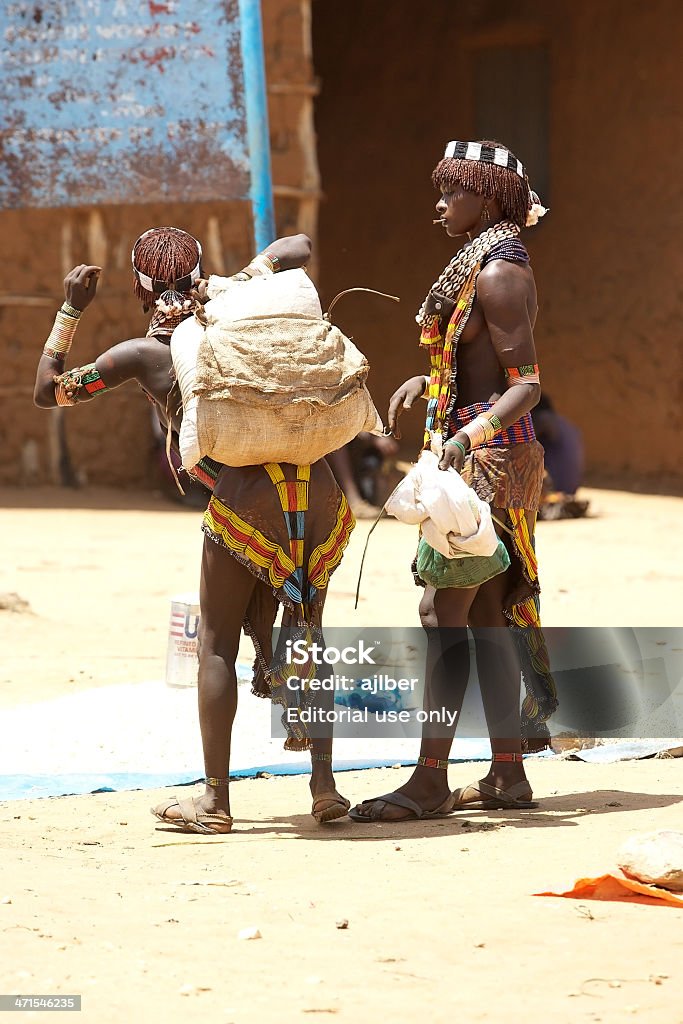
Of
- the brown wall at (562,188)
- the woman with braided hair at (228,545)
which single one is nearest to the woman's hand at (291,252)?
the woman with braided hair at (228,545)

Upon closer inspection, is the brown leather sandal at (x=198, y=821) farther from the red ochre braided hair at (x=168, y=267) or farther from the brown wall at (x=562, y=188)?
the brown wall at (x=562, y=188)

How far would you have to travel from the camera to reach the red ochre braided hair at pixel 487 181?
13.6ft

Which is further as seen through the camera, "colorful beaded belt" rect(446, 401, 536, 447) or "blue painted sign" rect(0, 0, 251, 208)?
"blue painted sign" rect(0, 0, 251, 208)

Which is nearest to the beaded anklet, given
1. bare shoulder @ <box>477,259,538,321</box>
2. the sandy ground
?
the sandy ground

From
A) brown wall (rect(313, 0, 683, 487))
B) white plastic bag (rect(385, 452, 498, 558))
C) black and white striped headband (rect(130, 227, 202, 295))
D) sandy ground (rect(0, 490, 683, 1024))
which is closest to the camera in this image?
sandy ground (rect(0, 490, 683, 1024))

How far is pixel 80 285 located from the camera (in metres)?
4.26

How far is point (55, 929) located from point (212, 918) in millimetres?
312

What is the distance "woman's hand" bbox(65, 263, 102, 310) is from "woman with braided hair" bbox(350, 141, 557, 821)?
2.99 feet

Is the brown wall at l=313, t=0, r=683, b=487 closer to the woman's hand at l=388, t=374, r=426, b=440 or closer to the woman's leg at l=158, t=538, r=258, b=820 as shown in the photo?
the woman's hand at l=388, t=374, r=426, b=440

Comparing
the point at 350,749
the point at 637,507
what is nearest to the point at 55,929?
the point at 350,749

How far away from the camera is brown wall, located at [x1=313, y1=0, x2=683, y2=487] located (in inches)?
562

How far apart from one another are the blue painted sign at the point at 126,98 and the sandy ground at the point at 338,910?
6420mm

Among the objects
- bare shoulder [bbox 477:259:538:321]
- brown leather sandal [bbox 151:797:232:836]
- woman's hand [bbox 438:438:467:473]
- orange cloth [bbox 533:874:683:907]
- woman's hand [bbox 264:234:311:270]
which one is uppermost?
woman's hand [bbox 264:234:311:270]

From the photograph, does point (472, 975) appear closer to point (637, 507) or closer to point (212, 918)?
point (212, 918)
